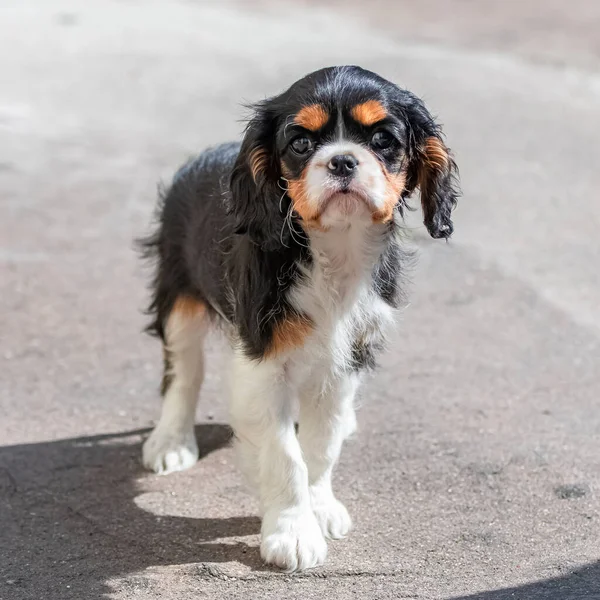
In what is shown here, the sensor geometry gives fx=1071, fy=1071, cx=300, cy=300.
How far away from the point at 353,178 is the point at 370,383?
2.34 m

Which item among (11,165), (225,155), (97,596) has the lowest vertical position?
(97,596)

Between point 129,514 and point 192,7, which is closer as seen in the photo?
point 129,514

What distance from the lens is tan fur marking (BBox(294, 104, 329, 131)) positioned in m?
3.90

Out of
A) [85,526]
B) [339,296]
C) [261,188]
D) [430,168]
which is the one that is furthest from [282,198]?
[85,526]

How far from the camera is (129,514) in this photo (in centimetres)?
477

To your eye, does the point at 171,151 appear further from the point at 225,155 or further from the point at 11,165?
the point at 225,155

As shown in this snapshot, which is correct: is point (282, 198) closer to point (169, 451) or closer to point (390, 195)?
point (390, 195)

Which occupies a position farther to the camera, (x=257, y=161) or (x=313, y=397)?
(x=313, y=397)

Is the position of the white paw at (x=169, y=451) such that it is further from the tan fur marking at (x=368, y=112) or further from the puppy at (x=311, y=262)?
the tan fur marking at (x=368, y=112)

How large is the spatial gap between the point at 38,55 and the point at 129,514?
34.6ft

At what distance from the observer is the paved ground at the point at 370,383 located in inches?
171

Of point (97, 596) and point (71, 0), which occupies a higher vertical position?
point (71, 0)

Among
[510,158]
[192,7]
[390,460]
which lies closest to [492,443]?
[390,460]

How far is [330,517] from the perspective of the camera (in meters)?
4.57
